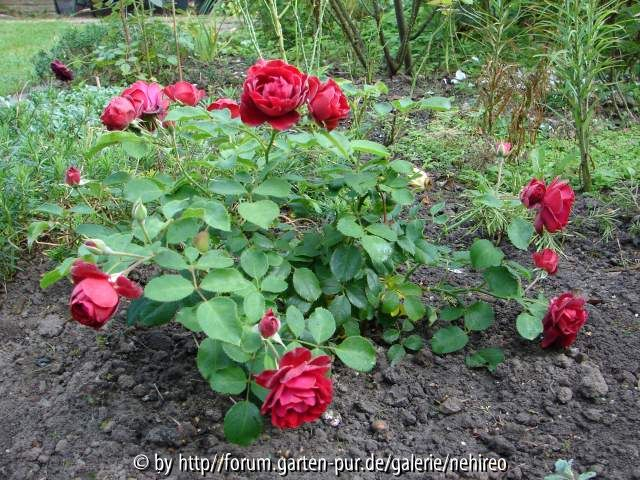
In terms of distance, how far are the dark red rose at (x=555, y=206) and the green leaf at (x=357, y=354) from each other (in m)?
0.52

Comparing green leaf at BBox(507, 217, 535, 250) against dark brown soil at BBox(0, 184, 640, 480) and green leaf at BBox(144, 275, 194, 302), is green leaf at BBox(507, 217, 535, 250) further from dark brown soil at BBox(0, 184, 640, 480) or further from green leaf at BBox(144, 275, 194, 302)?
green leaf at BBox(144, 275, 194, 302)

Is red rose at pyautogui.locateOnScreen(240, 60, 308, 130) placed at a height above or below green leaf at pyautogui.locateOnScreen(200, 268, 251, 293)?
above

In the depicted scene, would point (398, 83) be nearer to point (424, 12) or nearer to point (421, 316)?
point (424, 12)

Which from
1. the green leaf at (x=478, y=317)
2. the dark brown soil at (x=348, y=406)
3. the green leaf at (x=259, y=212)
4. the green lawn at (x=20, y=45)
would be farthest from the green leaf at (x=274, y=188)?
the green lawn at (x=20, y=45)

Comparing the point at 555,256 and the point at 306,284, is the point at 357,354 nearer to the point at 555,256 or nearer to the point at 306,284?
the point at 306,284

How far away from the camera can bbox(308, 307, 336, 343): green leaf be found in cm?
148

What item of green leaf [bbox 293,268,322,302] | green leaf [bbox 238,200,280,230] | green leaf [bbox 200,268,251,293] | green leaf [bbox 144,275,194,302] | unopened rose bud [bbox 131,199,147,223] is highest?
unopened rose bud [bbox 131,199,147,223]

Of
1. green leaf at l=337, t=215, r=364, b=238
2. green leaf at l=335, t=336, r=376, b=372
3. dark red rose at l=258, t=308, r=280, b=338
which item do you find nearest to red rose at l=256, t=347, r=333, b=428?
dark red rose at l=258, t=308, r=280, b=338

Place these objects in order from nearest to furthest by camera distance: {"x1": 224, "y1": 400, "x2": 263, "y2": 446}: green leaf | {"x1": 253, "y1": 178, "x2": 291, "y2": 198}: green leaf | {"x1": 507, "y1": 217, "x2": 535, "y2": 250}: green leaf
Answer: {"x1": 224, "y1": 400, "x2": 263, "y2": 446}: green leaf, {"x1": 253, "y1": 178, "x2": 291, "y2": 198}: green leaf, {"x1": 507, "y1": 217, "x2": 535, "y2": 250}: green leaf

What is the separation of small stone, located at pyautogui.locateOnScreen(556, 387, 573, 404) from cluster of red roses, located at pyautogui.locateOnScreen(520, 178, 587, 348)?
14cm

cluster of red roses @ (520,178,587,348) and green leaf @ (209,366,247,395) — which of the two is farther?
cluster of red roses @ (520,178,587,348)

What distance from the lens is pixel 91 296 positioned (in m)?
1.23

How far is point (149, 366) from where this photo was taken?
1.83m

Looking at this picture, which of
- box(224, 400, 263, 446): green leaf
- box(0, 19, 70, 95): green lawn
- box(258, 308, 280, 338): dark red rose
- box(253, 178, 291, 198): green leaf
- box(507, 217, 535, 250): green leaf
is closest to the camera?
box(258, 308, 280, 338): dark red rose
